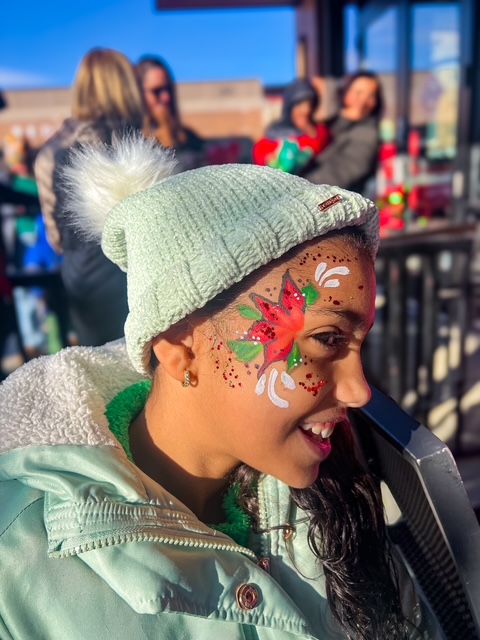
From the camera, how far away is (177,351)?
1164 millimetres

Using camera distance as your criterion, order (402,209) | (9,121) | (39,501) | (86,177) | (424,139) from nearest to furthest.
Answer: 1. (39,501)
2. (86,177)
3. (402,209)
4. (424,139)
5. (9,121)

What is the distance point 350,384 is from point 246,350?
9.1 inches

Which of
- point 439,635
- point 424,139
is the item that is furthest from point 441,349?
point 439,635

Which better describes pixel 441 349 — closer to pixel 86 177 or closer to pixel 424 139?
pixel 424 139

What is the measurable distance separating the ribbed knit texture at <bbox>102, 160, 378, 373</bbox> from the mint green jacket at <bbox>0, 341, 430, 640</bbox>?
0.88 ft

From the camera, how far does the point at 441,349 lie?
4.80 meters

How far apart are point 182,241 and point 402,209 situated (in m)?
3.24

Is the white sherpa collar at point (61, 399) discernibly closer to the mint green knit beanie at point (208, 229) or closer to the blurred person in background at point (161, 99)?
the mint green knit beanie at point (208, 229)

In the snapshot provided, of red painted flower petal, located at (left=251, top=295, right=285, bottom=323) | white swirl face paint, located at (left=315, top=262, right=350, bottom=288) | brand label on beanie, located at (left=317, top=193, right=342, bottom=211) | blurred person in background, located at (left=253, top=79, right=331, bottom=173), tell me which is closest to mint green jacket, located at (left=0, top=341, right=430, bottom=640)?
red painted flower petal, located at (left=251, top=295, right=285, bottom=323)

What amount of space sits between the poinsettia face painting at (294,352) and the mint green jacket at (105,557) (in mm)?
235

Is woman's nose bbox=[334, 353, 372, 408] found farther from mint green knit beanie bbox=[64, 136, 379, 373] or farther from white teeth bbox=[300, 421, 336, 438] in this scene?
mint green knit beanie bbox=[64, 136, 379, 373]

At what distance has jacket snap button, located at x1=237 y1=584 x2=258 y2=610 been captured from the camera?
110cm

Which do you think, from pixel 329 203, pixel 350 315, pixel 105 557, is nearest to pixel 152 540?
pixel 105 557

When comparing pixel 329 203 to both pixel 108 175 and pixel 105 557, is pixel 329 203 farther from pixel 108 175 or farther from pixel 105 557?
pixel 105 557
